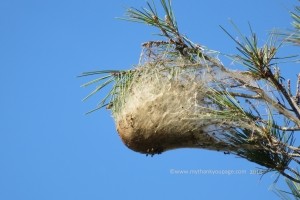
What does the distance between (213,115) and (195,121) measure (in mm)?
115

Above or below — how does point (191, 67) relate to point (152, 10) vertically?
below

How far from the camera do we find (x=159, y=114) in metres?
2.08

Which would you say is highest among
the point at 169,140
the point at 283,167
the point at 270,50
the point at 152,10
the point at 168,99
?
the point at 152,10

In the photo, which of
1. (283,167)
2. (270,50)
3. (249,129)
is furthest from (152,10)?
(283,167)

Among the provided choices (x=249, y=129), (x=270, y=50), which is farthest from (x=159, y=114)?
(x=270, y=50)

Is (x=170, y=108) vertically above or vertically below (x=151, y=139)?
above

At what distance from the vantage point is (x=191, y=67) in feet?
6.67

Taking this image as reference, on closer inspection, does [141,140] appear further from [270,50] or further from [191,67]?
[270,50]

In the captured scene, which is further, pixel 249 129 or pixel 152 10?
pixel 152 10

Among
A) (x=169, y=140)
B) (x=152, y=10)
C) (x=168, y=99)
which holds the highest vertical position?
(x=152, y=10)

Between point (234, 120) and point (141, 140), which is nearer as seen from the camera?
point (234, 120)

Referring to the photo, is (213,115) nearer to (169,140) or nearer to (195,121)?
(195,121)

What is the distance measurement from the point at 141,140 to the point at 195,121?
272mm

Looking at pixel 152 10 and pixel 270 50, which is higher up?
pixel 152 10
